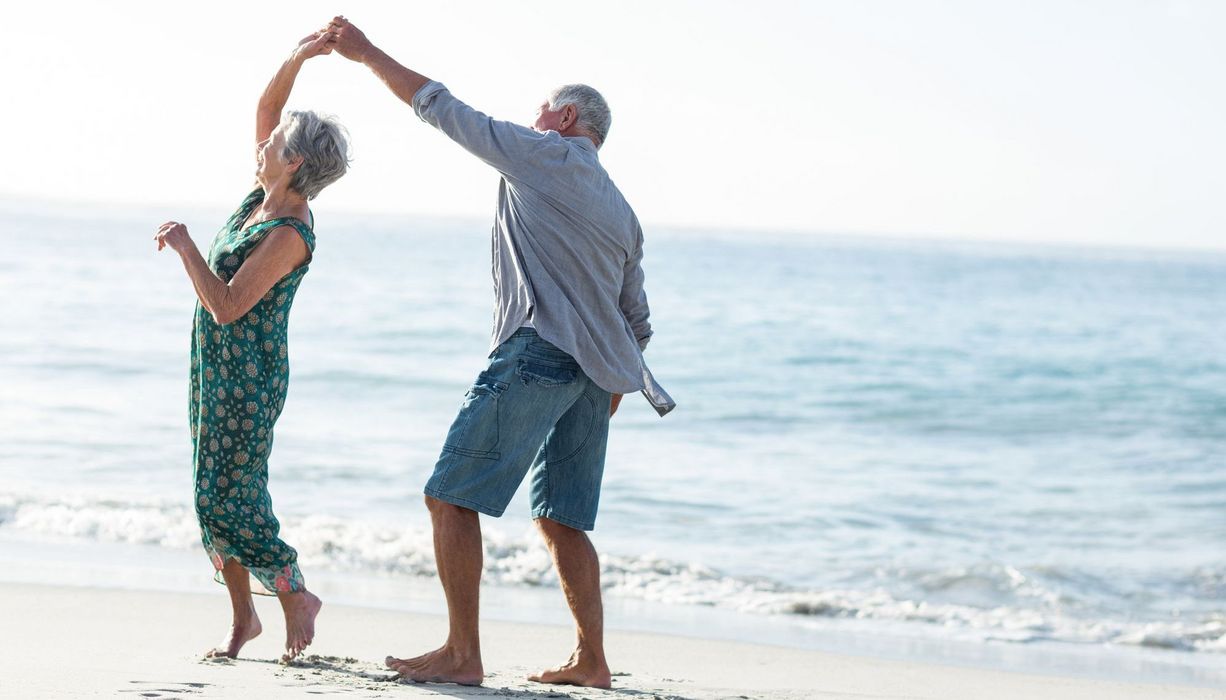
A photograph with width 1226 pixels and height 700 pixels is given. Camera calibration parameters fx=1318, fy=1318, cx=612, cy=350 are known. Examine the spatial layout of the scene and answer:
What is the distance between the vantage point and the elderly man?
332cm

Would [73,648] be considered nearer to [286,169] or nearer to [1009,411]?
[286,169]

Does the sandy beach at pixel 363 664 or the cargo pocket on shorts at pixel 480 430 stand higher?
the cargo pocket on shorts at pixel 480 430

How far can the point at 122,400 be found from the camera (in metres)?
11.5

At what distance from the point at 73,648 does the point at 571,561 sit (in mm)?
1510

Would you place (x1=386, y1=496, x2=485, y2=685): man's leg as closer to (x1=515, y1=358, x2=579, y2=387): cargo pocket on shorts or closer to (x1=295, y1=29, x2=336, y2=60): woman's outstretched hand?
(x1=515, y1=358, x2=579, y2=387): cargo pocket on shorts

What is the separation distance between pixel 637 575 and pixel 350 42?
3600 millimetres

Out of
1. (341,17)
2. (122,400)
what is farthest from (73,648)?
(122,400)

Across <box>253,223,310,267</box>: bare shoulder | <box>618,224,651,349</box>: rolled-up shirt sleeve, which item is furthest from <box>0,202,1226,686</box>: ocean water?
<box>253,223,310,267</box>: bare shoulder

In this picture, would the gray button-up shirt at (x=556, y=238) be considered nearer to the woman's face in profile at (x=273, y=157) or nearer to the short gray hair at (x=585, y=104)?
the short gray hair at (x=585, y=104)

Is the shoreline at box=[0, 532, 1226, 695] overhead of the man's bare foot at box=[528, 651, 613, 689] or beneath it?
beneath

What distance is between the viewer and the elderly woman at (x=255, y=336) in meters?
3.31

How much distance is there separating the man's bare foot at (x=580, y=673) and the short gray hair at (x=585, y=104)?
1.41 m

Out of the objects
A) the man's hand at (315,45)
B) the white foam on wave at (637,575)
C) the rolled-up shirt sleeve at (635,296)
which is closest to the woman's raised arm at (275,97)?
the man's hand at (315,45)

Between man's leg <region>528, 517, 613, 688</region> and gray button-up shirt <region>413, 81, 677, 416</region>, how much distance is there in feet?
1.42
